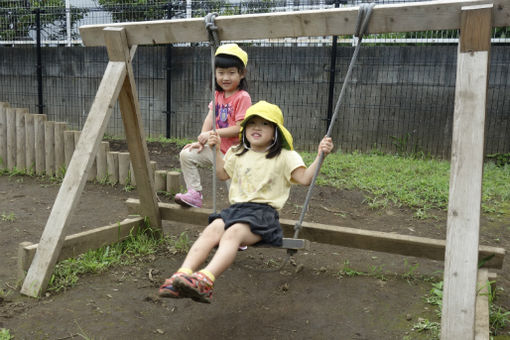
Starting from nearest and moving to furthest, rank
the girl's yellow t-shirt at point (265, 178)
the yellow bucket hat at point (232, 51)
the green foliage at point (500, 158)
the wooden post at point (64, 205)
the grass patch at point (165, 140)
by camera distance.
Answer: the wooden post at point (64, 205)
the girl's yellow t-shirt at point (265, 178)
the yellow bucket hat at point (232, 51)
the green foliage at point (500, 158)
the grass patch at point (165, 140)

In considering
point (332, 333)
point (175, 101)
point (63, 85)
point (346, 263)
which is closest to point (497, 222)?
point (346, 263)

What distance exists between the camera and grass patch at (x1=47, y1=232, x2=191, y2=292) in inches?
118

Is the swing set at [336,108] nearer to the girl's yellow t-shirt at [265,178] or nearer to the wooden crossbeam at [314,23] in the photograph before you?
the wooden crossbeam at [314,23]

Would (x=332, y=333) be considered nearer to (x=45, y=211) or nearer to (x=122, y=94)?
(x=122, y=94)

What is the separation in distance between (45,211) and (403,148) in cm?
560

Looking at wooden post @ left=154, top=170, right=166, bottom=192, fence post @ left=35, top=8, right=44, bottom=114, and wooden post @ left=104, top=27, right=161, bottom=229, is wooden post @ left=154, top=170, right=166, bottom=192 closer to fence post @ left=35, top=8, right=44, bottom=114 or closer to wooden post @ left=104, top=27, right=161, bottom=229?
wooden post @ left=104, top=27, right=161, bottom=229

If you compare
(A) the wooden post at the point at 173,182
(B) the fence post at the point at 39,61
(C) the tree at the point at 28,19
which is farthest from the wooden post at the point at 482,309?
(B) the fence post at the point at 39,61

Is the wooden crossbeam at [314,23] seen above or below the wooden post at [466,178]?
above

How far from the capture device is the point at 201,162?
3609 mm

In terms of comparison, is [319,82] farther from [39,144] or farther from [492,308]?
[492,308]

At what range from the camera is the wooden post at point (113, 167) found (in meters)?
5.70

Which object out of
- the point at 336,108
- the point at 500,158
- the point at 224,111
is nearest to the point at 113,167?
the point at 224,111

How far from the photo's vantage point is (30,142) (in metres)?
6.19

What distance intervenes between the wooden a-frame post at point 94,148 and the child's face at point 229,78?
26.0 inches
